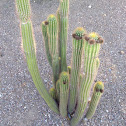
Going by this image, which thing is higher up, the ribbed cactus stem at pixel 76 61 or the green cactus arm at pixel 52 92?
the ribbed cactus stem at pixel 76 61

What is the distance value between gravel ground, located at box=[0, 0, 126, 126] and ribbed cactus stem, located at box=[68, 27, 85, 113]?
74cm

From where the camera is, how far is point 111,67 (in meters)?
4.08

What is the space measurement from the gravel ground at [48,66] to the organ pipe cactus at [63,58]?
517mm

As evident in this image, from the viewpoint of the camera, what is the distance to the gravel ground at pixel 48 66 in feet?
10.5

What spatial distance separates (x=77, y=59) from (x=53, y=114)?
1.48 m

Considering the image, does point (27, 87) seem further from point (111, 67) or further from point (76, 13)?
point (76, 13)

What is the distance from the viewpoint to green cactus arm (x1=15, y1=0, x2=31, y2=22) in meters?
1.88

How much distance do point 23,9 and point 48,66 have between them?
231 centimetres

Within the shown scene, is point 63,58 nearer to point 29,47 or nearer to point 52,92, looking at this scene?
point 52,92

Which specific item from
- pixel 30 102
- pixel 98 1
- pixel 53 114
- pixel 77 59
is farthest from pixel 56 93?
pixel 98 1

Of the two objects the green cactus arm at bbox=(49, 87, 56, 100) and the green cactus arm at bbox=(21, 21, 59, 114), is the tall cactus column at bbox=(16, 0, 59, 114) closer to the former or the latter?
the green cactus arm at bbox=(21, 21, 59, 114)

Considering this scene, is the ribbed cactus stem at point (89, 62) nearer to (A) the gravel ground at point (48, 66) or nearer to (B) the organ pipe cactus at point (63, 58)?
(B) the organ pipe cactus at point (63, 58)

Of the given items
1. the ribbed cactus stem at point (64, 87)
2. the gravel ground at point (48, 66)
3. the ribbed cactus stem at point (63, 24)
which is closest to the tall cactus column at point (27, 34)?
the ribbed cactus stem at point (64, 87)

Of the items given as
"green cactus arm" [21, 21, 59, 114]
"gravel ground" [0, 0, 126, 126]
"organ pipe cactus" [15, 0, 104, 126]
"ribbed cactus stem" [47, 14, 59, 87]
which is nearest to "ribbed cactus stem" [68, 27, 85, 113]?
"organ pipe cactus" [15, 0, 104, 126]
